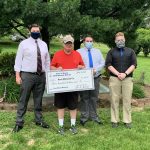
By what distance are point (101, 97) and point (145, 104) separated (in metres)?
1.15

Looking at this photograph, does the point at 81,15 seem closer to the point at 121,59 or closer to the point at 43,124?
the point at 121,59

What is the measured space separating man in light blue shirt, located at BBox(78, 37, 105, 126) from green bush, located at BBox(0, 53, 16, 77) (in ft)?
12.3

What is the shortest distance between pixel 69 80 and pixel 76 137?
1026 mm

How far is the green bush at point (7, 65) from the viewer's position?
1137 cm

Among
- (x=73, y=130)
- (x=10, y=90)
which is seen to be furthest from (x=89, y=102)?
(x=10, y=90)

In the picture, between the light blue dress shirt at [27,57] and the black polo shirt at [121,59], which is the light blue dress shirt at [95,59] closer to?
the black polo shirt at [121,59]

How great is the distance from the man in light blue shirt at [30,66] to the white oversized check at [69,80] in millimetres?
244

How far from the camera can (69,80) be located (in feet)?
24.4

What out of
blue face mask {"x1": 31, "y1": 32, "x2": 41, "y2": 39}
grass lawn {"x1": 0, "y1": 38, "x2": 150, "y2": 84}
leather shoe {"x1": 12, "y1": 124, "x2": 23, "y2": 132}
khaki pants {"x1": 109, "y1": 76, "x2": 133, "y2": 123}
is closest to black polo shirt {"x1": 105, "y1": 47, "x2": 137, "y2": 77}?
khaki pants {"x1": 109, "y1": 76, "x2": 133, "y2": 123}

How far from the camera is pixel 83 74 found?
755cm

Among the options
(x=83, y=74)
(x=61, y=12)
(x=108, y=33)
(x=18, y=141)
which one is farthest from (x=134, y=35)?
(x=18, y=141)

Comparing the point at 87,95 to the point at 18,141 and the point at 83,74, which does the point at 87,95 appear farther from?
the point at 18,141

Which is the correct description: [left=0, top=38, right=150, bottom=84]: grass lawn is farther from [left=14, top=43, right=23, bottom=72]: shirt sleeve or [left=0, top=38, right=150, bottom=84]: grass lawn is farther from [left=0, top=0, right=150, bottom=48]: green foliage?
[left=14, top=43, right=23, bottom=72]: shirt sleeve

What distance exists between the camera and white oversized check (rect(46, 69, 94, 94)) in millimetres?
7277
